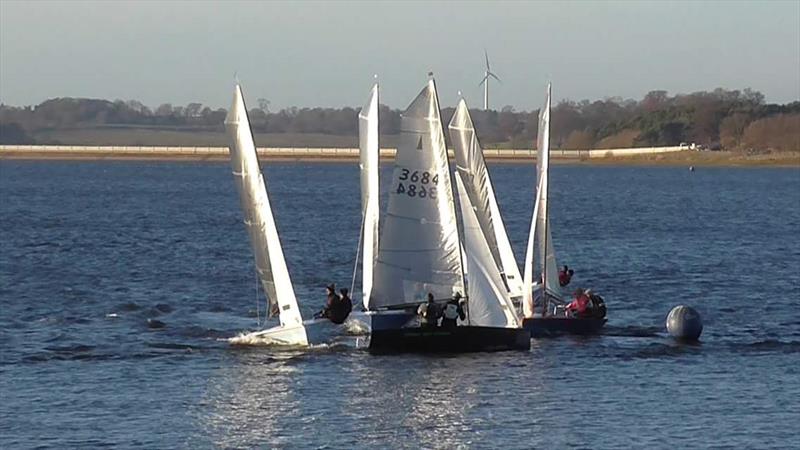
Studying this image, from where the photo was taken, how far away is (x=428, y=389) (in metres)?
33.2

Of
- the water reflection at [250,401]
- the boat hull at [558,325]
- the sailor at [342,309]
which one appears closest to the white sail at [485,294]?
the boat hull at [558,325]

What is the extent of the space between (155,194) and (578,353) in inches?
3934

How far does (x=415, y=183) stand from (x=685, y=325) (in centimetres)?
745

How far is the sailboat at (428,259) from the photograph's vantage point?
37031mm

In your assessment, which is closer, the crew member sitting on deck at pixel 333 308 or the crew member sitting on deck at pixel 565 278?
the crew member sitting on deck at pixel 333 308

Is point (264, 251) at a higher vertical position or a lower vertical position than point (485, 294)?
higher

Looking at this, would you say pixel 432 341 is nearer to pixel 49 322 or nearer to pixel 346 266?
pixel 49 322

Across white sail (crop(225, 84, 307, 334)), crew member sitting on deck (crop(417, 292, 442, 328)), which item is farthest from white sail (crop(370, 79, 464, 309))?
white sail (crop(225, 84, 307, 334))

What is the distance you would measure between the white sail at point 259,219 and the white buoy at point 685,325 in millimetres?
8817

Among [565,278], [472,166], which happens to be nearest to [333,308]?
[472,166]

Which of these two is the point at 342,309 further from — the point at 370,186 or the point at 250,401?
the point at 250,401

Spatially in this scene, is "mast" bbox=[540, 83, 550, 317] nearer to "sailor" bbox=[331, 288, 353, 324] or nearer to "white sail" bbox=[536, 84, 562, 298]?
"white sail" bbox=[536, 84, 562, 298]

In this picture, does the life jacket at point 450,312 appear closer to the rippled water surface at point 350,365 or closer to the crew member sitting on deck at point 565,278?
the rippled water surface at point 350,365

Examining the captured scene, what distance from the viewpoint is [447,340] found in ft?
120
